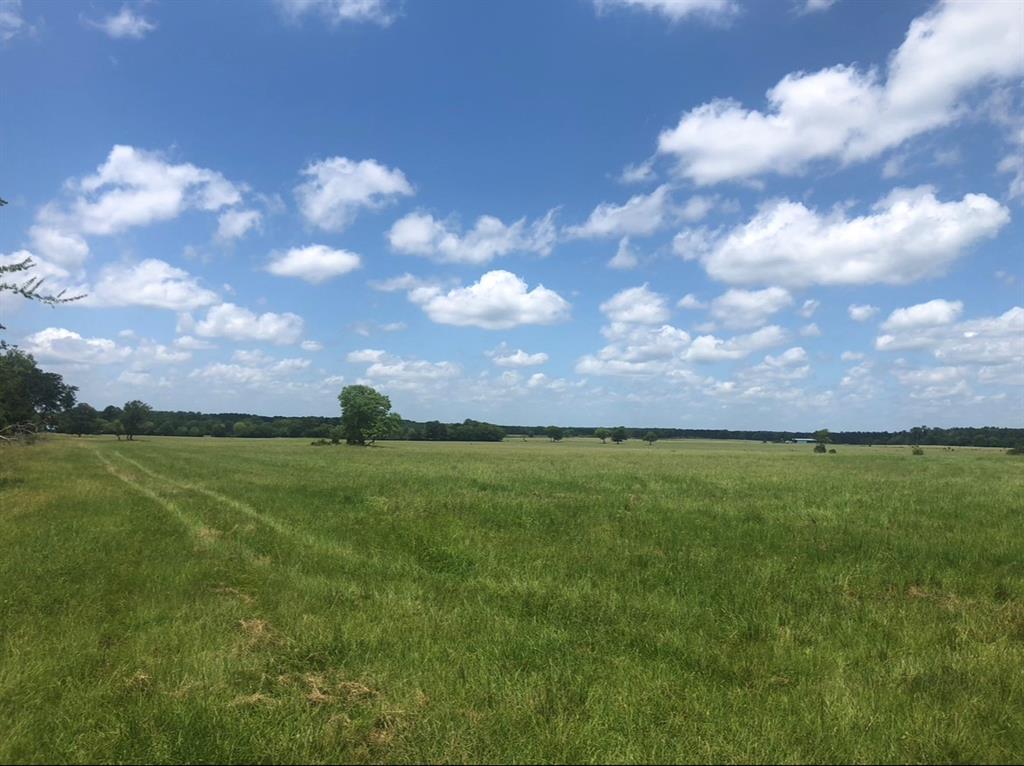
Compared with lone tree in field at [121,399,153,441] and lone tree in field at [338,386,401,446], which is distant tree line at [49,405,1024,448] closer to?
lone tree in field at [121,399,153,441]

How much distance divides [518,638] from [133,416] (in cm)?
14788

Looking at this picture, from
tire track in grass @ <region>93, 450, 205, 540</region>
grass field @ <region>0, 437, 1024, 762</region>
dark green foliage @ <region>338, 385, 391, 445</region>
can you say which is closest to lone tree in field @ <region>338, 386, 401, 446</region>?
dark green foliage @ <region>338, 385, 391, 445</region>

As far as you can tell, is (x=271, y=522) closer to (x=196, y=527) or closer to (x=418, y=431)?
(x=196, y=527)

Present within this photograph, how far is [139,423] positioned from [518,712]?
15121 centimetres

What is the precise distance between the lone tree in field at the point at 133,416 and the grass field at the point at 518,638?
133809 millimetres

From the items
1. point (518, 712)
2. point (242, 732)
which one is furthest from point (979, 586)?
point (242, 732)

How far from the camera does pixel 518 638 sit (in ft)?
25.9

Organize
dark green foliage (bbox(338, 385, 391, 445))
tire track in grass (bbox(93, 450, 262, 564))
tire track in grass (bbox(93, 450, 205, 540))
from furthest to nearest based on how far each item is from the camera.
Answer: dark green foliage (bbox(338, 385, 391, 445)) → tire track in grass (bbox(93, 450, 205, 540)) → tire track in grass (bbox(93, 450, 262, 564))

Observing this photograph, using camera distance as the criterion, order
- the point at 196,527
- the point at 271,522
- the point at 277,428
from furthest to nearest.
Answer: the point at 277,428
the point at 271,522
the point at 196,527

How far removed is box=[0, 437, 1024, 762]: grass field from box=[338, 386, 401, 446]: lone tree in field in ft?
305

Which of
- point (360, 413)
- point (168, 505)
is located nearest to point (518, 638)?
point (168, 505)

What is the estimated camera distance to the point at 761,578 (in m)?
10.6

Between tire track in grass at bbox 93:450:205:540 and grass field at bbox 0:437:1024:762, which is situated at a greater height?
grass field at bbox 0:437:1024:762

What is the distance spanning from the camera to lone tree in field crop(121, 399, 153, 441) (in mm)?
133000
